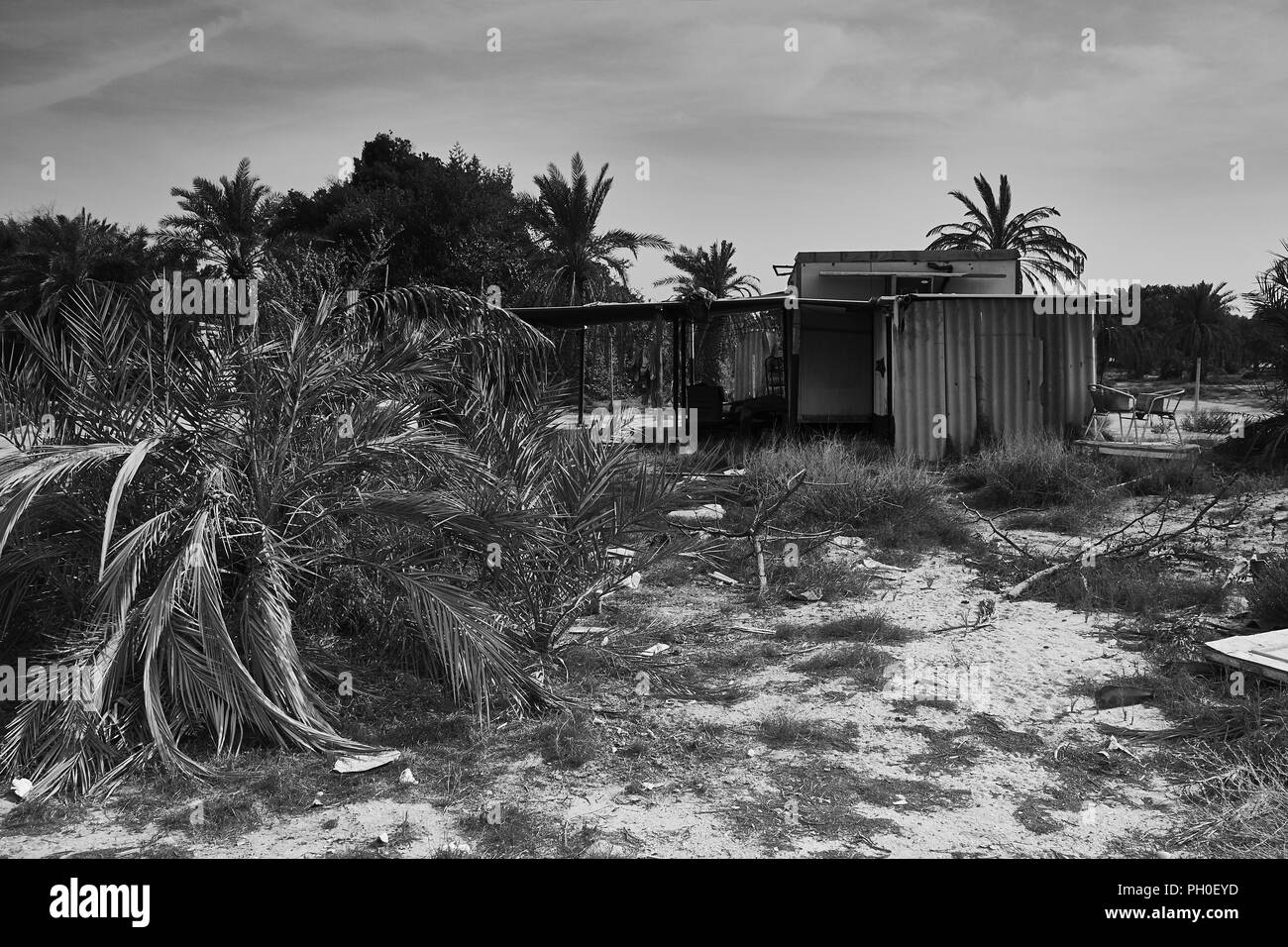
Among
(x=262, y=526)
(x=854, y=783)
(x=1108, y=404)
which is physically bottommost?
(x=854, y=783)

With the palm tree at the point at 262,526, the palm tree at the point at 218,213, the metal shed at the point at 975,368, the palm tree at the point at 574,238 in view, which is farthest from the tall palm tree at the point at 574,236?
the palm tree at the point at 262,526

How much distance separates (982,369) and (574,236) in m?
17.3

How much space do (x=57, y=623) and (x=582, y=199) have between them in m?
25.7

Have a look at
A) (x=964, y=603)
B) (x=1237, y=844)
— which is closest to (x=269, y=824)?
(x=1237, y=844)

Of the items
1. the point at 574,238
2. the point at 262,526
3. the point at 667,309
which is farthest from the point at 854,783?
the point at 574,238

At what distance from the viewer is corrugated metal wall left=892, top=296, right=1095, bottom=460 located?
46.6 ft

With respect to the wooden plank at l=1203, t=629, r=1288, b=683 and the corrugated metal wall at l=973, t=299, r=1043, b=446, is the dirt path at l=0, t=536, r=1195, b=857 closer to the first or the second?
the wooden plank at l=1203, t=629, r=1288, b=683

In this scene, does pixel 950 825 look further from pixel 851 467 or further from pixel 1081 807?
pixel 851 467

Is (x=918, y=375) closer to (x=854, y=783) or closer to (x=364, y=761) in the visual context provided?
(x=854, y=783)

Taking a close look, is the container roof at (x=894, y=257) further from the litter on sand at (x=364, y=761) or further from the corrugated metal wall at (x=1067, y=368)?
the litter on sand at (x=364, y=761)

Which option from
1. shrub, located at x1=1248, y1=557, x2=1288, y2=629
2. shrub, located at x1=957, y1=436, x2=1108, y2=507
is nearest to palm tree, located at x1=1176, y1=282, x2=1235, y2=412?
shrub, located at x1=957, y1=436, x2=1108, y2=507

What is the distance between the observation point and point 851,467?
1062 centimetres

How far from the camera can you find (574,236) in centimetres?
2942

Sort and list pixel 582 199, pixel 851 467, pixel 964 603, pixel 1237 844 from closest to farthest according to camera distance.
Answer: pixel 1237 844, pixel 964 603, pixel 851 467, pixel 582 199
